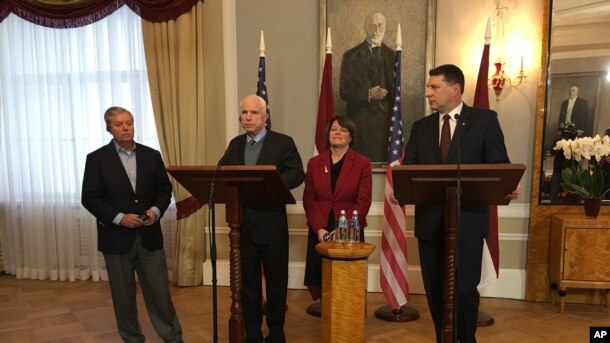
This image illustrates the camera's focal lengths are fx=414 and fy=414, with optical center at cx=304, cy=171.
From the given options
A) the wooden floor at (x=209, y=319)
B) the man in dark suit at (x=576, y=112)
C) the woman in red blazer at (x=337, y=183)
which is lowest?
the wooden floor at (x=209, y=319)

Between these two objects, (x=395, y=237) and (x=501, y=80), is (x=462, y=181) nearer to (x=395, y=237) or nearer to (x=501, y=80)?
(x=395, y=237)

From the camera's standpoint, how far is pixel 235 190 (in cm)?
211

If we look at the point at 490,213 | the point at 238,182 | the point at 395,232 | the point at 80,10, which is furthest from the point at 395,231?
the point at 80,10

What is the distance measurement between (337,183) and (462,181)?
1161mm

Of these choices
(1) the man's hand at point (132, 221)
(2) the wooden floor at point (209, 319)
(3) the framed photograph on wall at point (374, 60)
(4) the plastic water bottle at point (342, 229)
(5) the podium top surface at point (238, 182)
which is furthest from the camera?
(3) the framed photograph on wall at point (374, 60)

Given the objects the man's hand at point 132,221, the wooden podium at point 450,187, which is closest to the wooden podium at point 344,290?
the wooden podium at point 450,187

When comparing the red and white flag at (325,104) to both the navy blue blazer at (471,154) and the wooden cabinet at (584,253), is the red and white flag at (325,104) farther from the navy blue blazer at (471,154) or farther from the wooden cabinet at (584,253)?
the wooden cabinet at (584,253)

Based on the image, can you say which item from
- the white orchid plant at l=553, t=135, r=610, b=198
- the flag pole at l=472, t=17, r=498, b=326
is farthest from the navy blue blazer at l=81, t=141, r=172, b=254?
the white orchid plant at l=553, t=135, r=610, b=198

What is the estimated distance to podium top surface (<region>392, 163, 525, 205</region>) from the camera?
5.32 ft

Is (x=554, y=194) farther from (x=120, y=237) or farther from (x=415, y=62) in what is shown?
(x=120, y=237)

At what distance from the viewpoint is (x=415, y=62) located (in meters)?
3.74

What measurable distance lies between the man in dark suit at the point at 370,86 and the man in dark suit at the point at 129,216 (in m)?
1.92

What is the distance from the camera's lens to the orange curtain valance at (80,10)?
153 inches

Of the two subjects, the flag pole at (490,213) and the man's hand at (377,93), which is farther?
the man's hand at (377,93)
